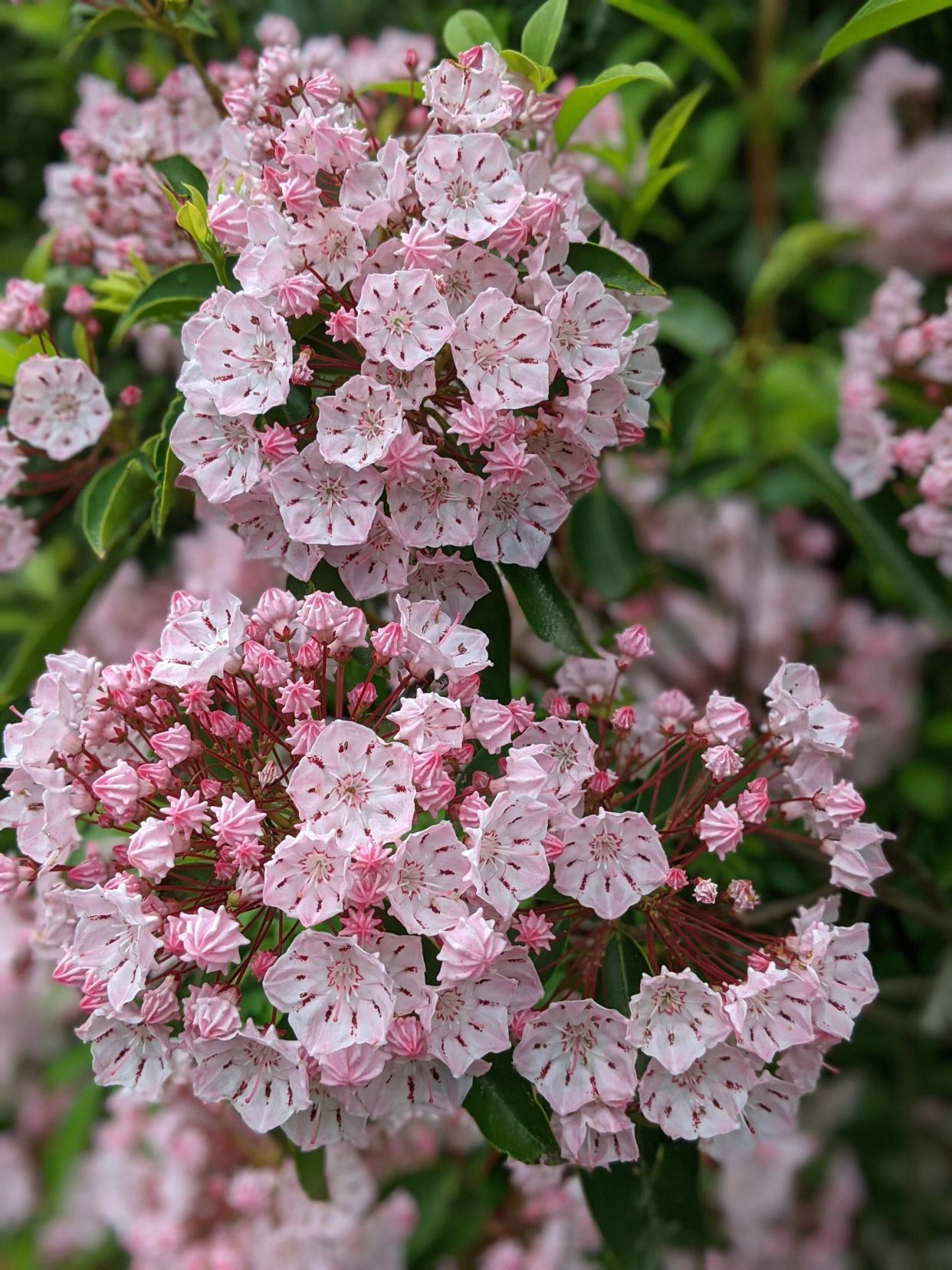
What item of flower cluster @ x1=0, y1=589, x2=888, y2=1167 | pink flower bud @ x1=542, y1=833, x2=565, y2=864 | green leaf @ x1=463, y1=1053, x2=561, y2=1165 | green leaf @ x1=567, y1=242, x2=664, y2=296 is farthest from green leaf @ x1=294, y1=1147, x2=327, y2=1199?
green leaf @ x1=567, y1=242, x2=664, y2=296

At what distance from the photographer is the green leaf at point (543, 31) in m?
1.47

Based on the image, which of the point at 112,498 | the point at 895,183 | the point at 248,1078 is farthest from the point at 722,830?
the point at 895,183

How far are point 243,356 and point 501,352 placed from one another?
0.88 feet

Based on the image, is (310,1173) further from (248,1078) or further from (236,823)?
(236,823)

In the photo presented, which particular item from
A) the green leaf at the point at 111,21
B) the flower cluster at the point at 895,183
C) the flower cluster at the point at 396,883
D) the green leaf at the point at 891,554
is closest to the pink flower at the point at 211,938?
the flower cluster at the point at 396,883

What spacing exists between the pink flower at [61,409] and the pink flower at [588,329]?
67cm

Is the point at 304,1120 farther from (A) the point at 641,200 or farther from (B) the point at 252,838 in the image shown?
(A) the point at 641,200

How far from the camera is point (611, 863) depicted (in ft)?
4.02

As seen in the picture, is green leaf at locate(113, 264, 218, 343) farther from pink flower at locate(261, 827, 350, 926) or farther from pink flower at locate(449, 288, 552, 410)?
pink flower at locate(261, 827, 350, 926)

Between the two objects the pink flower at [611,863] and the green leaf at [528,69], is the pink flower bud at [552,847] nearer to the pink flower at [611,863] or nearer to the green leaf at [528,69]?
the pink flower at [611,863]

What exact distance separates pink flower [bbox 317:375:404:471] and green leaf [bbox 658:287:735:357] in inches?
49.7

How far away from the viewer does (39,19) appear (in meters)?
2.57

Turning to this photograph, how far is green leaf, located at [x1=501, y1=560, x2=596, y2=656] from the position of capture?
1396 mm

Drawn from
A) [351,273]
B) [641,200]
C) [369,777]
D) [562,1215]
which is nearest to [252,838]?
[369,777]
